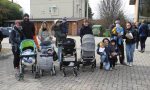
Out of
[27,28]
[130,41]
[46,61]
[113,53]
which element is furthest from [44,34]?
[130,41]

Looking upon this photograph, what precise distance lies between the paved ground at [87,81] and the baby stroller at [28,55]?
29 centimetres

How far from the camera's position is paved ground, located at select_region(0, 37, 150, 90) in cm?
882

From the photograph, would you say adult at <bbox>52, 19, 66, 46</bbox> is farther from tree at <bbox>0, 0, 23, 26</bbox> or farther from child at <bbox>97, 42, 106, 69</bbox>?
tree at <bbox>0, 0, 23, 26</bbox>

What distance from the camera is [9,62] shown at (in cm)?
1378

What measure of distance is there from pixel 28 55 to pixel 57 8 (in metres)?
54.7

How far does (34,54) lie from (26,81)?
969 millimetres

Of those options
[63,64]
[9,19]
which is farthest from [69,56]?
[9,19]

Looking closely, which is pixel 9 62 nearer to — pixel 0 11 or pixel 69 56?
pixel 69 56

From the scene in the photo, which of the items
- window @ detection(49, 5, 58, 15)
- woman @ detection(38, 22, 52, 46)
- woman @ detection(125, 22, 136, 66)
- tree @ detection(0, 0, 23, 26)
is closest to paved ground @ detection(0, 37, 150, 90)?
woman @ detection(125, 22, 136, 66)

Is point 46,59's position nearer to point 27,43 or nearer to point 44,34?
point 27,43

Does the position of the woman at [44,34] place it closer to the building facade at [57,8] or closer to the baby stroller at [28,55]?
the baby stroller at [28,55]

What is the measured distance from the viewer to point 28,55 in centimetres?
1002

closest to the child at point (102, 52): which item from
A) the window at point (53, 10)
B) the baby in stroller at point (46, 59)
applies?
the baby in stroller at point (46, 59)

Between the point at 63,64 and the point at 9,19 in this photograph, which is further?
the point at 9,19
